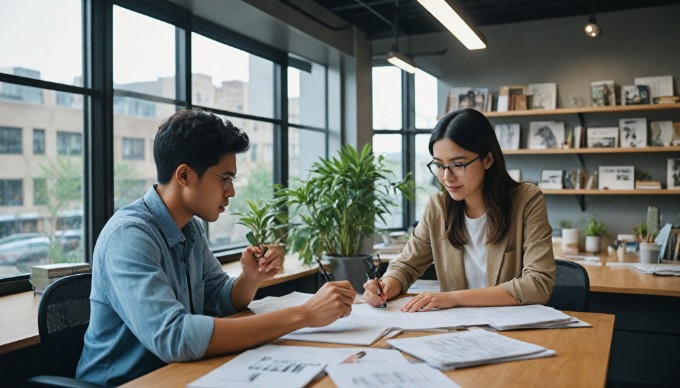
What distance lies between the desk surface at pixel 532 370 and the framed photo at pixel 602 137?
13.3 feet

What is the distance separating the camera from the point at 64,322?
65.6 inches

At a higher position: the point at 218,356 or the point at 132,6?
the point at 132,6

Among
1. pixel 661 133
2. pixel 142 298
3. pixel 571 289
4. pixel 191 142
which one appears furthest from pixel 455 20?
pixel 661 133

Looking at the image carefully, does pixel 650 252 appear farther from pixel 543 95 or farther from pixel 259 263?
Result: pixel 259 263

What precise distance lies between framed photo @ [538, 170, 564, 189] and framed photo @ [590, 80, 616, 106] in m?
0.70

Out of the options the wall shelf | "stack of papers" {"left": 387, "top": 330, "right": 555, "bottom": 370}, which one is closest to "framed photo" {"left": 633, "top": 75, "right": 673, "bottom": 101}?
the wall shelf

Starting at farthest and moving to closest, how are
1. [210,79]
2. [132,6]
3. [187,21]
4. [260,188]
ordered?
[260,188] < [210,79] < [187,21] < [132,6]

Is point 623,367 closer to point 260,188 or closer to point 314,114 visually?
point 260,188

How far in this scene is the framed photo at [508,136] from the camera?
543 centimetres

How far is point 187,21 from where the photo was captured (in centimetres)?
405

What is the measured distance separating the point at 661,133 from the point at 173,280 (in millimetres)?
4736

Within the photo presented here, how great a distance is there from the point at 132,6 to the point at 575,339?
10.5 feet

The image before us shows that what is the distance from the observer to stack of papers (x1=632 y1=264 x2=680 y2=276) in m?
3.41

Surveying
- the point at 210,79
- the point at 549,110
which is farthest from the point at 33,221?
the point at 549,110
